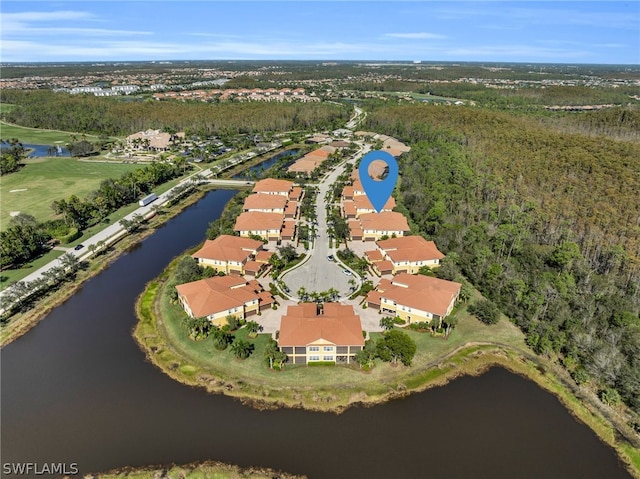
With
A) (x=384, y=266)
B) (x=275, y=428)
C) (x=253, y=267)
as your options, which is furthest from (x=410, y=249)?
(x=275, y=428)

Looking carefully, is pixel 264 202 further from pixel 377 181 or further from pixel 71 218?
pixel 71 218

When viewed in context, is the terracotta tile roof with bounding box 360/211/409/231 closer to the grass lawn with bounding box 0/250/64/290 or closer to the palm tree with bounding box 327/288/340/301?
the palm tree with bounding box 327/288/340/301

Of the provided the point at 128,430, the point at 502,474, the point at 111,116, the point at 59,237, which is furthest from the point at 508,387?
the point at 111,116

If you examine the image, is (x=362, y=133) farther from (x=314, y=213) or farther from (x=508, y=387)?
(x=508, y=387)

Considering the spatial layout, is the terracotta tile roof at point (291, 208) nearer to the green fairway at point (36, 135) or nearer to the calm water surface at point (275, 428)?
the calm water surface at point (275, 428)

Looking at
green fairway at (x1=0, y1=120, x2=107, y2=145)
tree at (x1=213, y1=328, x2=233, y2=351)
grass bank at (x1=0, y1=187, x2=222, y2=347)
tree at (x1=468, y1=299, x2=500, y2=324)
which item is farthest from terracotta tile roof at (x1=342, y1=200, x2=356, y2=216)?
green fairway at (x1=0, y1=120, x2=107, y2=145)
